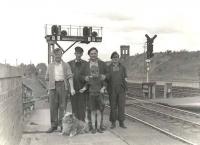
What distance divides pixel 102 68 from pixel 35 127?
2.52 m

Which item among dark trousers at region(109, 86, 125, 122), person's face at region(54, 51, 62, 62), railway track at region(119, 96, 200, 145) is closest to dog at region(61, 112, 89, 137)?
person's face at region(54, 51, 62, 62)

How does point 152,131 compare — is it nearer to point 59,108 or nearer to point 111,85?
point 111,85

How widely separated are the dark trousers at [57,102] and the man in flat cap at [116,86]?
119 cm

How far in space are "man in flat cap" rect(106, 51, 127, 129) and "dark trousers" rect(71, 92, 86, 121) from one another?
30.3 inches

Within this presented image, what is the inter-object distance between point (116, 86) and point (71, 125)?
71.6 inches

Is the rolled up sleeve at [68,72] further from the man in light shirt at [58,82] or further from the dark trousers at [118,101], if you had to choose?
the dark trousers at [118,101]

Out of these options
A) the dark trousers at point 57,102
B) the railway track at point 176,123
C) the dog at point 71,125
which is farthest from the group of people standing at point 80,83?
the railway track at point 176,123

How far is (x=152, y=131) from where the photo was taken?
34.6 feet

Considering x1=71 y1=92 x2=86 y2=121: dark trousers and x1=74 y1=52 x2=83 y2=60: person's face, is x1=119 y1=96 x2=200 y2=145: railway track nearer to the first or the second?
x1=71 y1=92 x2=86 y2=121: dark trousers

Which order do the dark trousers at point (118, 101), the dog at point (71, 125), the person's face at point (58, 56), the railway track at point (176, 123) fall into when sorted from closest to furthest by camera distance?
the dog at point (71, 125) < the person's face at point (58, 56) < the railway track at point (176, 123) < the dark trousers at point (118, 101)

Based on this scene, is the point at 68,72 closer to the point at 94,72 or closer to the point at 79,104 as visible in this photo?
the point at 94,72

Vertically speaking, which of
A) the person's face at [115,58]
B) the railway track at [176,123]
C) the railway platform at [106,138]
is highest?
the person's face at [115,58]

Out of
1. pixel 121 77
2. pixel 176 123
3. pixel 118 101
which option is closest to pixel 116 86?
pixel 121 77

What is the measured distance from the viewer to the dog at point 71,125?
30.4 feet
